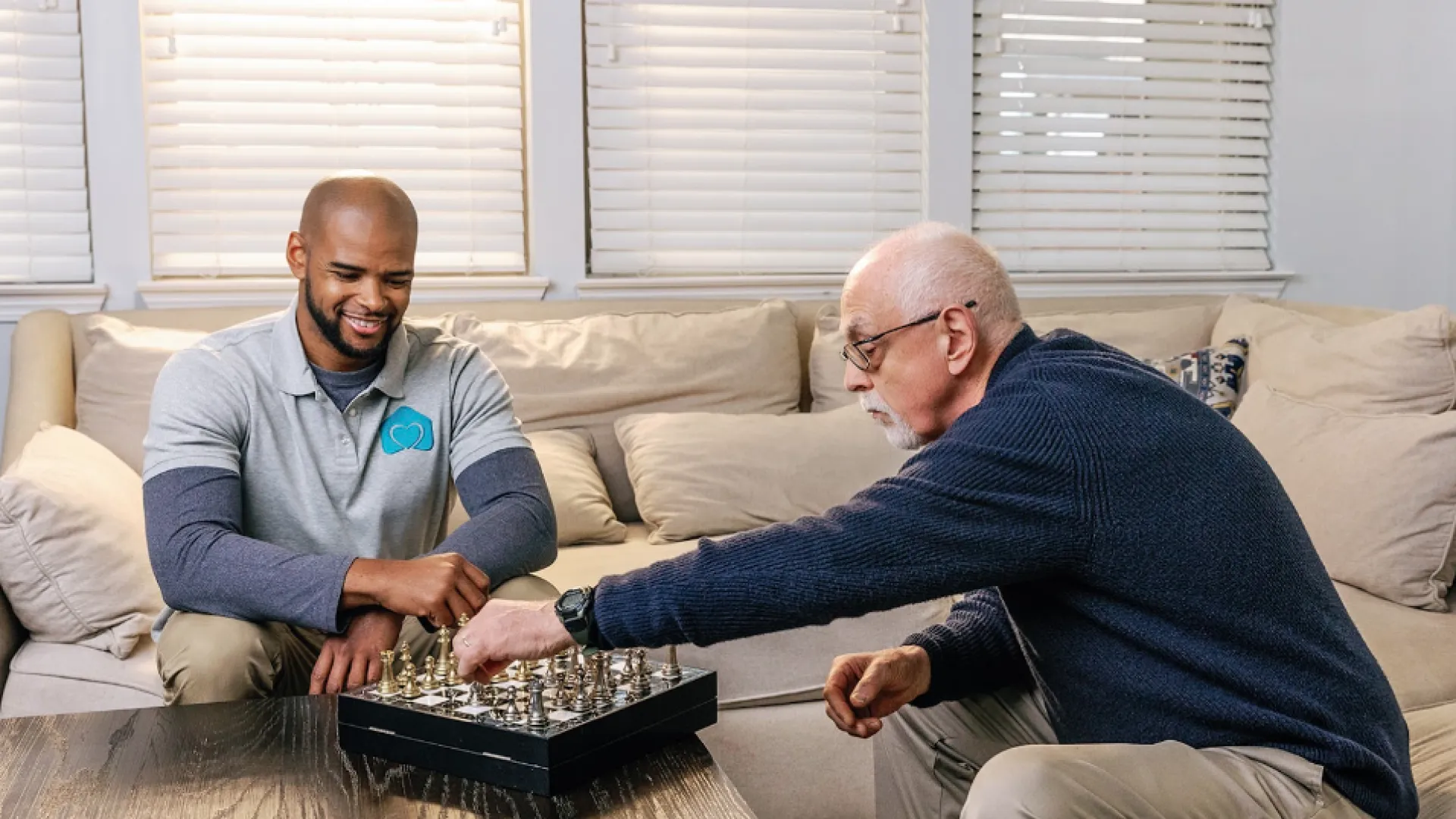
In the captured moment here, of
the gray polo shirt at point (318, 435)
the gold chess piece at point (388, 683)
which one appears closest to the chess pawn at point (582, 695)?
the gold chess piece at point (388, 683)

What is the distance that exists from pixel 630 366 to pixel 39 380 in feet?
3.87

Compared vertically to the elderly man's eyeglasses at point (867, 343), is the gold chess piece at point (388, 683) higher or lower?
lower

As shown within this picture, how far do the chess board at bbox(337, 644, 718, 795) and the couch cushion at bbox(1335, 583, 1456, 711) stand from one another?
3.81 feet

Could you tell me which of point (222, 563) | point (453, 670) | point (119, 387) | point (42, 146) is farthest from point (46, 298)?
point (453, 670)

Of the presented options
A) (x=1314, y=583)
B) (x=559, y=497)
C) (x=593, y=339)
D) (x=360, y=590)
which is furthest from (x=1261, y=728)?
(x=593, y=339)

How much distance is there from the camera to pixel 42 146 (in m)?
3.06

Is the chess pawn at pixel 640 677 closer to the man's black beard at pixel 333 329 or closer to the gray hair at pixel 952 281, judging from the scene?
the gray hair at pixel 952 281

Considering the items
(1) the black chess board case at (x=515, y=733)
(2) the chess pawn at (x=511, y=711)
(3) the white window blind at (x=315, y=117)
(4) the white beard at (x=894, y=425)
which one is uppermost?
(3) the white window blind at (x=315, y=117)

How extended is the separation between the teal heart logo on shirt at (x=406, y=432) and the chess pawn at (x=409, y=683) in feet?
2.14

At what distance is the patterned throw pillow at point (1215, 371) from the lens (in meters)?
3.08

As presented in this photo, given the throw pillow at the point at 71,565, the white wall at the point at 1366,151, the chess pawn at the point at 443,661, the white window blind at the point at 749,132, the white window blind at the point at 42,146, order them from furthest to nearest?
the white wall at the point at 1366,151
the white window blind at the point at 749,132
the white window blind at the point at 42,146
the throw pillow at the point at 71,565
the chess pawn at the point at 443,661

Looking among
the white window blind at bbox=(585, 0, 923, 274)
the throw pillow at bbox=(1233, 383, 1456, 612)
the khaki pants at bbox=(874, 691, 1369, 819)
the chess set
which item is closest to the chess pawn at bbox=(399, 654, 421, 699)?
the chess set

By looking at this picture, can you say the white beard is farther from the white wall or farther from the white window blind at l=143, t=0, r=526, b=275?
the white wall

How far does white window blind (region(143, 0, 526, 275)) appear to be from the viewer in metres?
3.14
